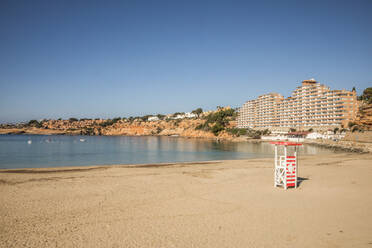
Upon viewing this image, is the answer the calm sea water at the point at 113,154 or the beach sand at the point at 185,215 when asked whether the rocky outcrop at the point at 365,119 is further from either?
the beach sand at the point at 185,215

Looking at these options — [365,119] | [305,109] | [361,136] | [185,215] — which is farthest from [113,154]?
[305,109]

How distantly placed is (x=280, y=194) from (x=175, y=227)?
20.0 feet

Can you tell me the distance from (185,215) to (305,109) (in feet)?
315

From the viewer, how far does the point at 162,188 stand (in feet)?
42.5

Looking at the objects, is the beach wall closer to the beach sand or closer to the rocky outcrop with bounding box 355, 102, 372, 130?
the rocky outcrop with bounding box 355, 102, 372, 130

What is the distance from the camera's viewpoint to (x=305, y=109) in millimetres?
93125

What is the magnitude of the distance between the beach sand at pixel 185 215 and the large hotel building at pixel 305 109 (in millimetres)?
79182

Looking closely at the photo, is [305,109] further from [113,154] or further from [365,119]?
[113,154]

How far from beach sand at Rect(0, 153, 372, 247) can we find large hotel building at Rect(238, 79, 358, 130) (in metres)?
79.2

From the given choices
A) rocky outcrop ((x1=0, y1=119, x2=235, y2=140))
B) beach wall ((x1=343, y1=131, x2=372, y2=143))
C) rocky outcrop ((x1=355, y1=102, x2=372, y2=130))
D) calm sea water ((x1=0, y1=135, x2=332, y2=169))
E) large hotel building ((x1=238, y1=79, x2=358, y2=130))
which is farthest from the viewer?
rocky outcrop ((x1=0, y1=119, x2=235, y2=140))

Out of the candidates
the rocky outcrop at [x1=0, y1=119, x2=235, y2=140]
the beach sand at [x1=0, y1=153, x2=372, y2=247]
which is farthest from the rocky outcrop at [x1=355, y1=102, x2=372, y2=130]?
the rocky outcrop at [x1=0, y1=119, x2=235, y2=140]

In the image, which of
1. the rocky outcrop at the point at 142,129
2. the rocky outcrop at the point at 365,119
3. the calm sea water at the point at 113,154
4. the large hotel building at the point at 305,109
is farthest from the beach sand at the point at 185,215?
the rocky outcrop at the point at 142,129

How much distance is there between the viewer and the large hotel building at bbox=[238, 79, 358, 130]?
80.9 metres

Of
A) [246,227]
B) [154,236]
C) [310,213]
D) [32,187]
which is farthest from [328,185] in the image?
[32,187]
